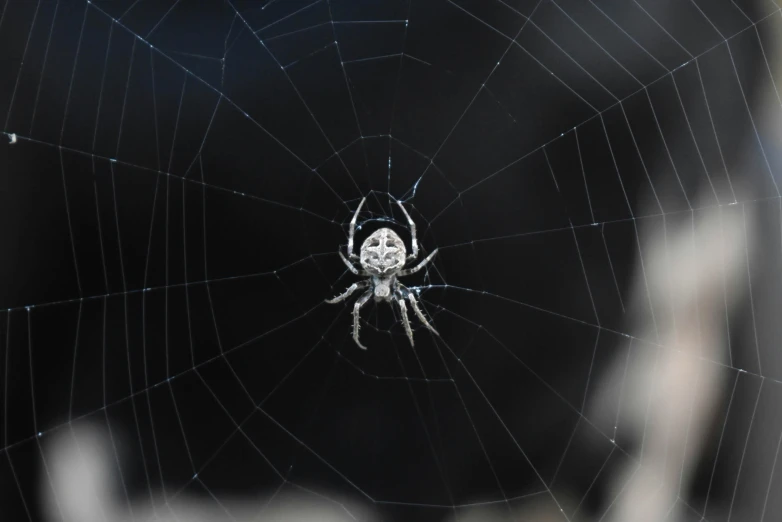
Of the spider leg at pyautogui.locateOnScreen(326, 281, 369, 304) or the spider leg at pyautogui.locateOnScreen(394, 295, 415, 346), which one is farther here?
the spider leg at pyautogui.locateOnScreen(326, 281, 369, 304)

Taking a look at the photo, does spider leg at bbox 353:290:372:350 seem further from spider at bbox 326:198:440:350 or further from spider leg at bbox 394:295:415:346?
spider leg at bbox 394:295:415:346

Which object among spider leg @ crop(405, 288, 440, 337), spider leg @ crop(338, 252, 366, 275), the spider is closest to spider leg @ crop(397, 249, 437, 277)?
the spider

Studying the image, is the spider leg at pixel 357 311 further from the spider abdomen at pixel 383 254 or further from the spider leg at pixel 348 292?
the spider abdomen at pixel 383 254

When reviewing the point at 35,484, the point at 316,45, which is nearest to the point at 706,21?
the point at 316,45

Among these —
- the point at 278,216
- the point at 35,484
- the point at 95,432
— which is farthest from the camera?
the point at 278,216

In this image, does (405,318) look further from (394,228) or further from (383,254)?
(394,228)

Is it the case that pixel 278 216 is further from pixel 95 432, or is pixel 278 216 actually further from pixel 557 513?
pixel 557 513

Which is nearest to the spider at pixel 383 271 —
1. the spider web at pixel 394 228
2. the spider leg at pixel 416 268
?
the spider leg at pixel 416 268
